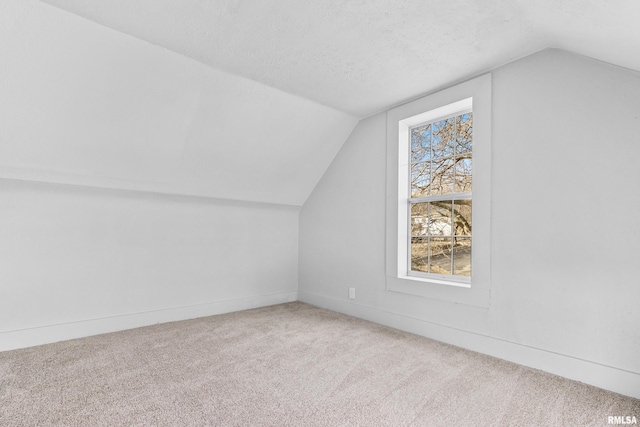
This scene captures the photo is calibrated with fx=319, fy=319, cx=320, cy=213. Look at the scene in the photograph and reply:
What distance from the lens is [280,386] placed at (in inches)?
78.2

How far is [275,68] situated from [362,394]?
2422 mm

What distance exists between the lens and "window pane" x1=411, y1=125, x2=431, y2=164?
3305 millimetres

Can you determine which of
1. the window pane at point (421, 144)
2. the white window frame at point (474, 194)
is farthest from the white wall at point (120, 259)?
the window pane at point (421, 144)

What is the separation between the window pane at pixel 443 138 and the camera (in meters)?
3.16

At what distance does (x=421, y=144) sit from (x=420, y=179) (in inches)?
14.5

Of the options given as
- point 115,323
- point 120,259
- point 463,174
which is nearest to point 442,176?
point 463,174

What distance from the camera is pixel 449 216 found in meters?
3.14

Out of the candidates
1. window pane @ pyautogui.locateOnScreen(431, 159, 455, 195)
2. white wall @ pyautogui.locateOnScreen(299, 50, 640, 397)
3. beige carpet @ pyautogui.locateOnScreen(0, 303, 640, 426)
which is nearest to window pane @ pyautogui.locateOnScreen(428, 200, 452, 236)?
window pane @ pyautogui.locateOnScreen(431, 159, 455, 195)

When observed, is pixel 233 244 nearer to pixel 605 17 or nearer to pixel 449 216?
pixel 449 216

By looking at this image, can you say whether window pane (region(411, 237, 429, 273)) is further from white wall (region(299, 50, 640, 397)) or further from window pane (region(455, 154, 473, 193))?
window pane (region(455, 154, 473, 193))

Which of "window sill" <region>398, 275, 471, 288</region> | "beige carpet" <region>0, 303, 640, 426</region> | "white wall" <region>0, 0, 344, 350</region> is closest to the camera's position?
"beige carpet" <region>0, 303, 640, 426</region>

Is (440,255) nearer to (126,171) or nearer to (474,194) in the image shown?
(474,194)

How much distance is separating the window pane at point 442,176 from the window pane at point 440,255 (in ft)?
1.59

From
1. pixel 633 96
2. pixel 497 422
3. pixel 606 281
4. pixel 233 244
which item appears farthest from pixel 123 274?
pixel 633 96
